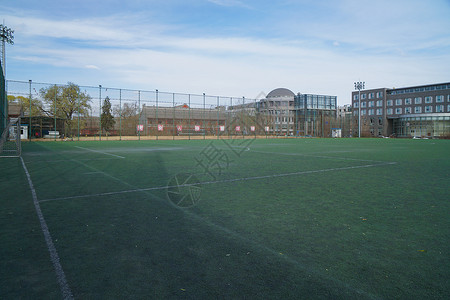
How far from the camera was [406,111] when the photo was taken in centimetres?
8906

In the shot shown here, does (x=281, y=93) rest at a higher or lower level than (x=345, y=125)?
higher

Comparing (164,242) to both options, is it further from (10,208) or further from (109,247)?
(10,208)

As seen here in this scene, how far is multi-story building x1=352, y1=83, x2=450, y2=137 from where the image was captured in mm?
71000

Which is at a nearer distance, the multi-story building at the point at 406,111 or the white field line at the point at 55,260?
the white field line at the point at 55,260

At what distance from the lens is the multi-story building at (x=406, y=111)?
7100cm

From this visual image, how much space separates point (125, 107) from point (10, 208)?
114ft

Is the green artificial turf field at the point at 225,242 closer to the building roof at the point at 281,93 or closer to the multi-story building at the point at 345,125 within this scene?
the multi-story building at the point at 345,125

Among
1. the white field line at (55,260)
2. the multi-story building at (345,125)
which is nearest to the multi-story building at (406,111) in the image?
the multi-story building at (345,125)

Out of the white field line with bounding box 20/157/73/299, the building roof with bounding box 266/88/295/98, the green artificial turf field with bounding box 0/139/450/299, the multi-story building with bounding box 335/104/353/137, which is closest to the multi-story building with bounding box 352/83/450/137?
the multi-story building with bounding box 335/104/353/137

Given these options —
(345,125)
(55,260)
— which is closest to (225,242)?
(55,260)

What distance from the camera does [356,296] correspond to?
237 centimetres

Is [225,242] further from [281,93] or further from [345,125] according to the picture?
[281,93]

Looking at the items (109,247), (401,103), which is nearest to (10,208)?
(109,247)

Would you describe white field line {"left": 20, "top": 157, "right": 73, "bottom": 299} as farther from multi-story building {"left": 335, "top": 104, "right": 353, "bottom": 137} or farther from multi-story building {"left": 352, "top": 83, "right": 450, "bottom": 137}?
multi-story building {"left": 352, "top": 83, "right": 450, "bottom": 137}
